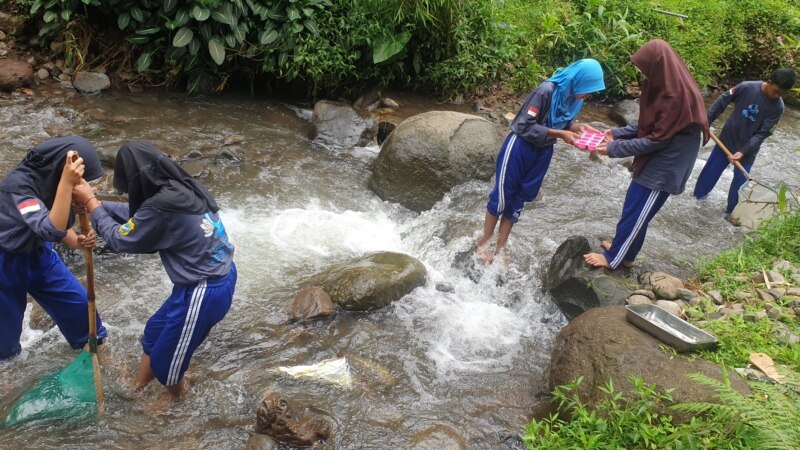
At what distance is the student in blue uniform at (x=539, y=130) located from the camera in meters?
4.90

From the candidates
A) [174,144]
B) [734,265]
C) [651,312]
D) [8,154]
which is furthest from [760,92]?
[8,154]

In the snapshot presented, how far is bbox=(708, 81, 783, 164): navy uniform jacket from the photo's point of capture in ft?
22.2

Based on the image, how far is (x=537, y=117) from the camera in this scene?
506cm

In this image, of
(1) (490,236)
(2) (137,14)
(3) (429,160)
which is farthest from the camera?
(2) (137,14)

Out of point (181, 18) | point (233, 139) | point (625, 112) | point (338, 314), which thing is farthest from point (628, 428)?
point (625, 112)

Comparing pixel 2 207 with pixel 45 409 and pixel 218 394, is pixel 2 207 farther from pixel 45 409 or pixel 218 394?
pixel 218 394

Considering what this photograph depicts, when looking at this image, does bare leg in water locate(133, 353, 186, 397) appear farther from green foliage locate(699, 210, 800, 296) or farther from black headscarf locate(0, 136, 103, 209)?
green foliage locate(699, 210, 800, 296)

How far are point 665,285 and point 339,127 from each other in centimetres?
485

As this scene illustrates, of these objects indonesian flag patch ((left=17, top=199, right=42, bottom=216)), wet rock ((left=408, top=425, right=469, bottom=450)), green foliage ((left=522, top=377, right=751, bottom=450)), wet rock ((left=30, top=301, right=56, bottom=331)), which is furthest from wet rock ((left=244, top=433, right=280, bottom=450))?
wet rock ((left=30, top=301, right=56, bottom=331))

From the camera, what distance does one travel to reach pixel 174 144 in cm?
757

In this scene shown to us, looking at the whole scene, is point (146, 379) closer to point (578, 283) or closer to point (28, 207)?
point (28, 207)

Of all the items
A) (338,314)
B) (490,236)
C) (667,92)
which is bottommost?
(338,314)

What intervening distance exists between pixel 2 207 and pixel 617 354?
385 cm

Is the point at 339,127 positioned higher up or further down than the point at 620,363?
further down
